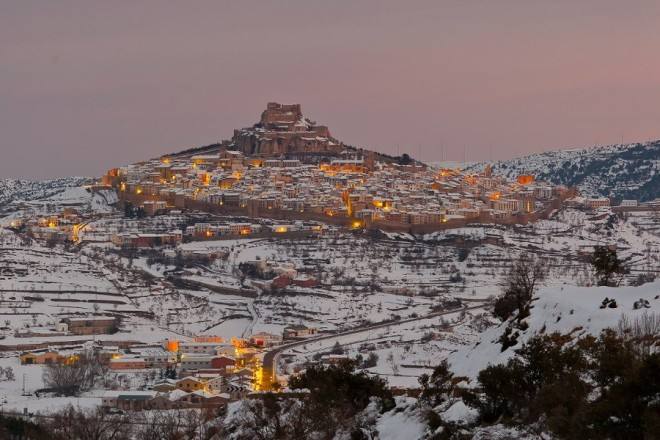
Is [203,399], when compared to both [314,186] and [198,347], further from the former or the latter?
[314,186]

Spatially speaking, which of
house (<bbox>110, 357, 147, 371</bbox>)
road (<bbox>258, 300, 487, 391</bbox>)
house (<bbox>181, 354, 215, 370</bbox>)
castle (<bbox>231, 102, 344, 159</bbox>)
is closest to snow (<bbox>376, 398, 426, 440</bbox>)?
road (<bbox>258, 300, 487, 391</bbox>)

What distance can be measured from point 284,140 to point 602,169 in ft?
159

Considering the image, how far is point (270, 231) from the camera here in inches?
3686

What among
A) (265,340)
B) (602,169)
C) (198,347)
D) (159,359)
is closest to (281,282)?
(265,340)

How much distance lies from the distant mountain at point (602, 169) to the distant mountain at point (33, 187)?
57.8 m

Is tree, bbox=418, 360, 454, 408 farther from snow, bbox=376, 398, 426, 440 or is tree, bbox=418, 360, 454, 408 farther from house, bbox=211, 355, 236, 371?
house, bbox=211, 355, 236, 371

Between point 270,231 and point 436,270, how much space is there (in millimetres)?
16598

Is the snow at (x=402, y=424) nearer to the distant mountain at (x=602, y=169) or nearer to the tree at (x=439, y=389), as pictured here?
the tree at (x=439, y=389)

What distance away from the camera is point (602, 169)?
156 metres

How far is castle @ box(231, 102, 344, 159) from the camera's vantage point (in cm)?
12694

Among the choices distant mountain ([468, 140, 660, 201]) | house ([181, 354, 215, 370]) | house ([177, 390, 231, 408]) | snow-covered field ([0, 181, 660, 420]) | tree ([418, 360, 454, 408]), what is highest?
distant mountain ([468, 140, 660, 201])

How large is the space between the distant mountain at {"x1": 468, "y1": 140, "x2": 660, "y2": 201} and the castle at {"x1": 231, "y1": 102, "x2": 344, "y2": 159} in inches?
1336

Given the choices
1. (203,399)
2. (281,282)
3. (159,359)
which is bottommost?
(159,359)

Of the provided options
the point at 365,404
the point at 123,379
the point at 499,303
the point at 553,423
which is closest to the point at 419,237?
the point at 123,379
